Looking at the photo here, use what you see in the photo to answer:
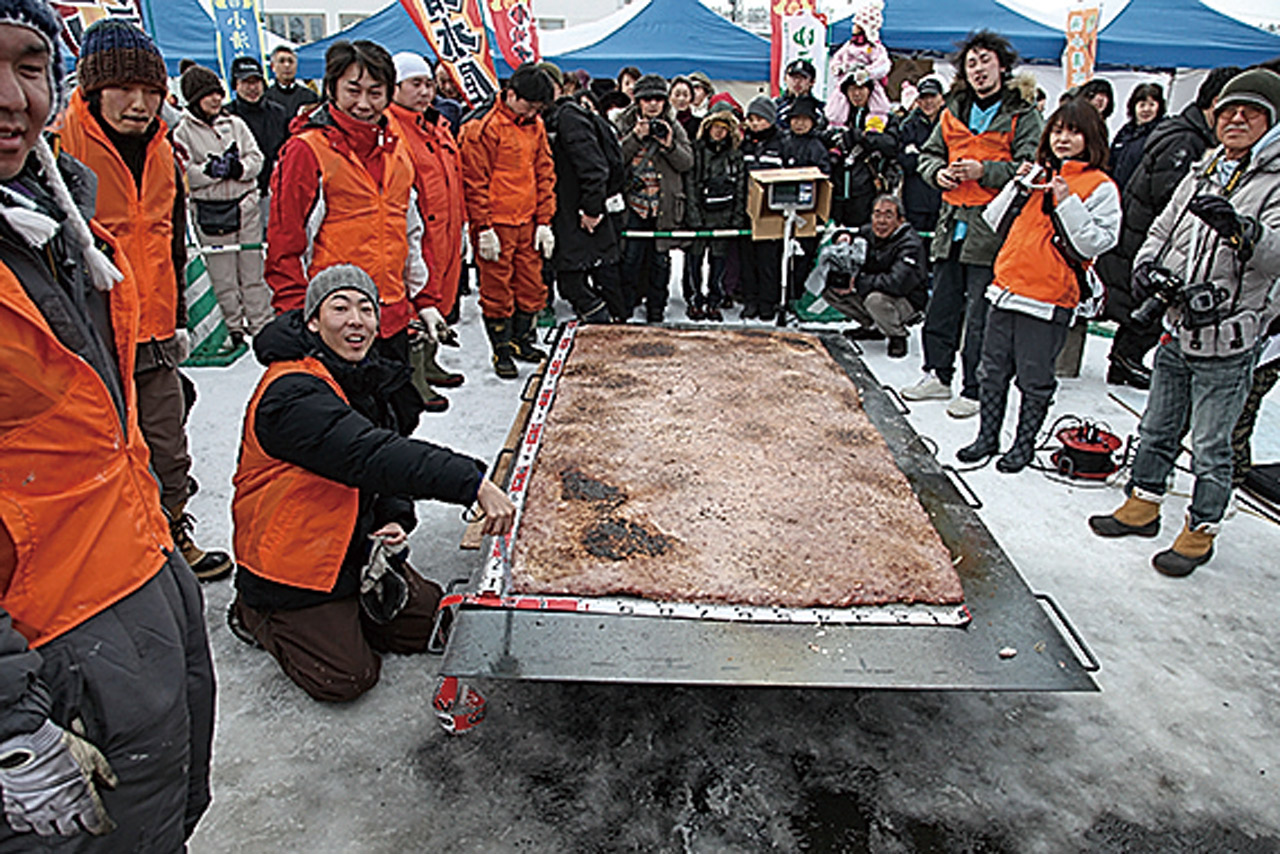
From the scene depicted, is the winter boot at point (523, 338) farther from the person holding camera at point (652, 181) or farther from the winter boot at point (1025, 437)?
the winter boot at point (1025, 437)

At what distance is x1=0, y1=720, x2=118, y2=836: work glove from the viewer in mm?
1127

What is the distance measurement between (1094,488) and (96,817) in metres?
4.18

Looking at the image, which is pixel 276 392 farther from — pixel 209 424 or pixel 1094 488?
pixel 1094 488

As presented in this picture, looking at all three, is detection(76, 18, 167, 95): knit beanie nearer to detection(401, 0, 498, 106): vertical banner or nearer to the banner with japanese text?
the banner with japanese text

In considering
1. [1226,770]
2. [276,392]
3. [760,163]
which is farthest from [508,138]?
[1226,770]

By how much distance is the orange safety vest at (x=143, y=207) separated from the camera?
272cm

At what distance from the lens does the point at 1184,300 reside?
307cm

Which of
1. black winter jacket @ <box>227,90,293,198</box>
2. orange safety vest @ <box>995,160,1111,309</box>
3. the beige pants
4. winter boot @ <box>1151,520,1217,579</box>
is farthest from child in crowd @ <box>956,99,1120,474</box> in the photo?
black winter jacket @ <box>227,90,293,198</box>

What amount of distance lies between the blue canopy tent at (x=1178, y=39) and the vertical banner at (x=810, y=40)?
3.72 metres

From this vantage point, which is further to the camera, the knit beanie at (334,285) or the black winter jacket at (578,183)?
the black winter jacket at (578,183)

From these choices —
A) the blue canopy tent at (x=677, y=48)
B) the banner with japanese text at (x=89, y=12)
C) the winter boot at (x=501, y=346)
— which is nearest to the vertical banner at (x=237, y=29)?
the banner with japanese text at (x=89, y=12)

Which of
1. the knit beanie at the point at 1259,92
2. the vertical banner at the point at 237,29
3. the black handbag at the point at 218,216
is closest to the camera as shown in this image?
the knit beanie at the point at 1259,92

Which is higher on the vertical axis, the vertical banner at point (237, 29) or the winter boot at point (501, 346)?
the vertical banner at point (237, 29)

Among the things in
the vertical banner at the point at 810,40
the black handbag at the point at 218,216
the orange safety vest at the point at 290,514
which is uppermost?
the vertical banner at the point at 810,40
